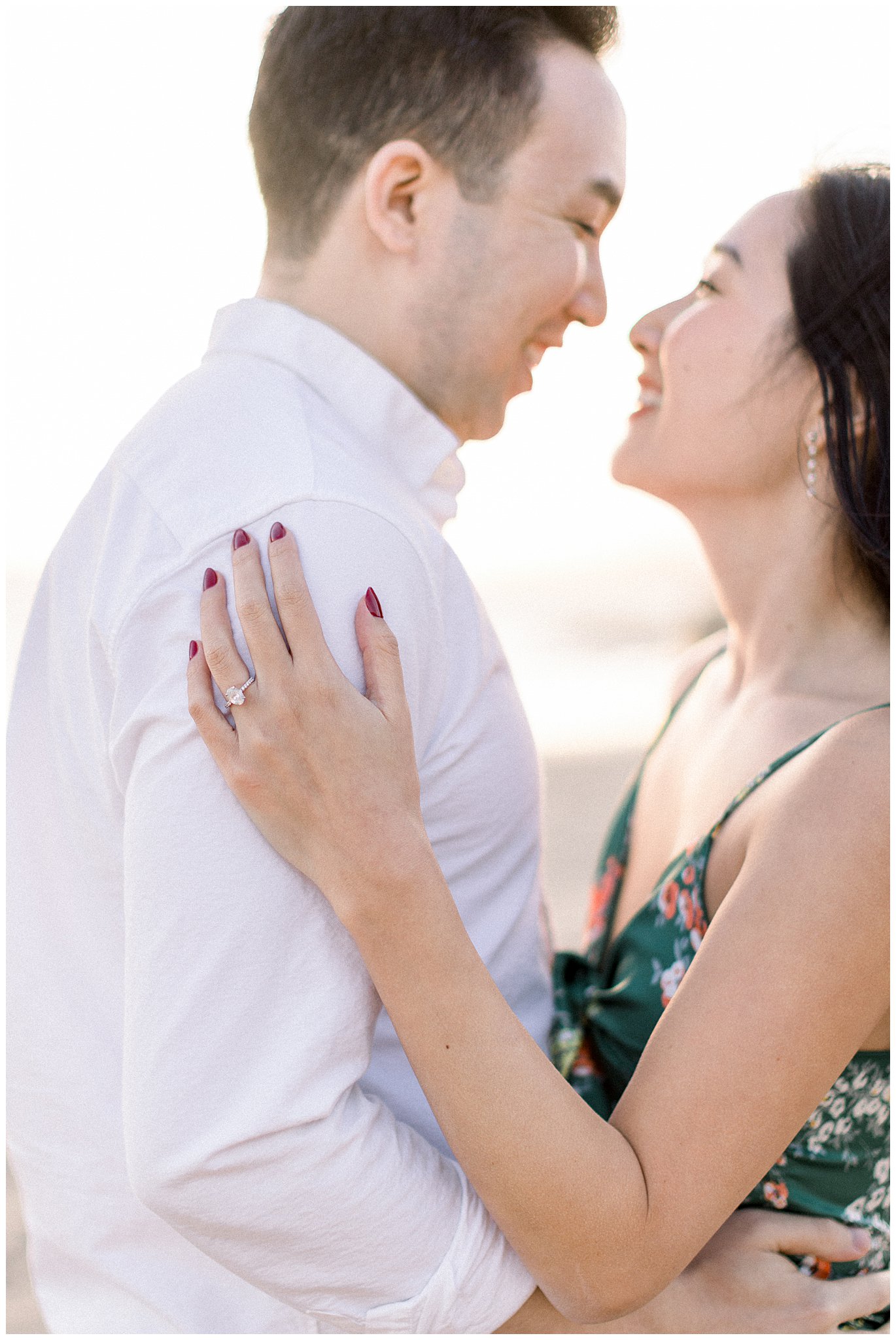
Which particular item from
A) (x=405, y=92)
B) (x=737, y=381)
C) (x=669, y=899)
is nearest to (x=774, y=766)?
(x=669, y=899)

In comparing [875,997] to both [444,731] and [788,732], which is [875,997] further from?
[444,731]

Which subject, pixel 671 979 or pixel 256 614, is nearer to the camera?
pixel 256 614

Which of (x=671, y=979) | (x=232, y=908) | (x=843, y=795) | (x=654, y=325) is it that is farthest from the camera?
(x=654, y=325)

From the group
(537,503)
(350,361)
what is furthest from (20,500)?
(350,361)

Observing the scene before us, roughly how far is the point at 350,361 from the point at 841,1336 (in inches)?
69.1

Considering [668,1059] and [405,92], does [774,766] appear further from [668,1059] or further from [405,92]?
[405,92]

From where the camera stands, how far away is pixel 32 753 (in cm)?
179

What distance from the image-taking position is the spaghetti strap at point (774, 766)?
78.6 inches

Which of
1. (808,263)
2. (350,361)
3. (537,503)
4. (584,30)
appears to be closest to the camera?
(350,361)

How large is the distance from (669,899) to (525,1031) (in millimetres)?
655

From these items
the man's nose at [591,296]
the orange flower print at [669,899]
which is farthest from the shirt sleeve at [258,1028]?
the man's nose at [591,296]

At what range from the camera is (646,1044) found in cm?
199

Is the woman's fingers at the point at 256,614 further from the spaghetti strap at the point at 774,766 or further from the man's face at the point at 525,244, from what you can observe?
the spaghetti strap at the point at 774,766

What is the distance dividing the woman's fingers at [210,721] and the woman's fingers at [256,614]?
0.07 metres
